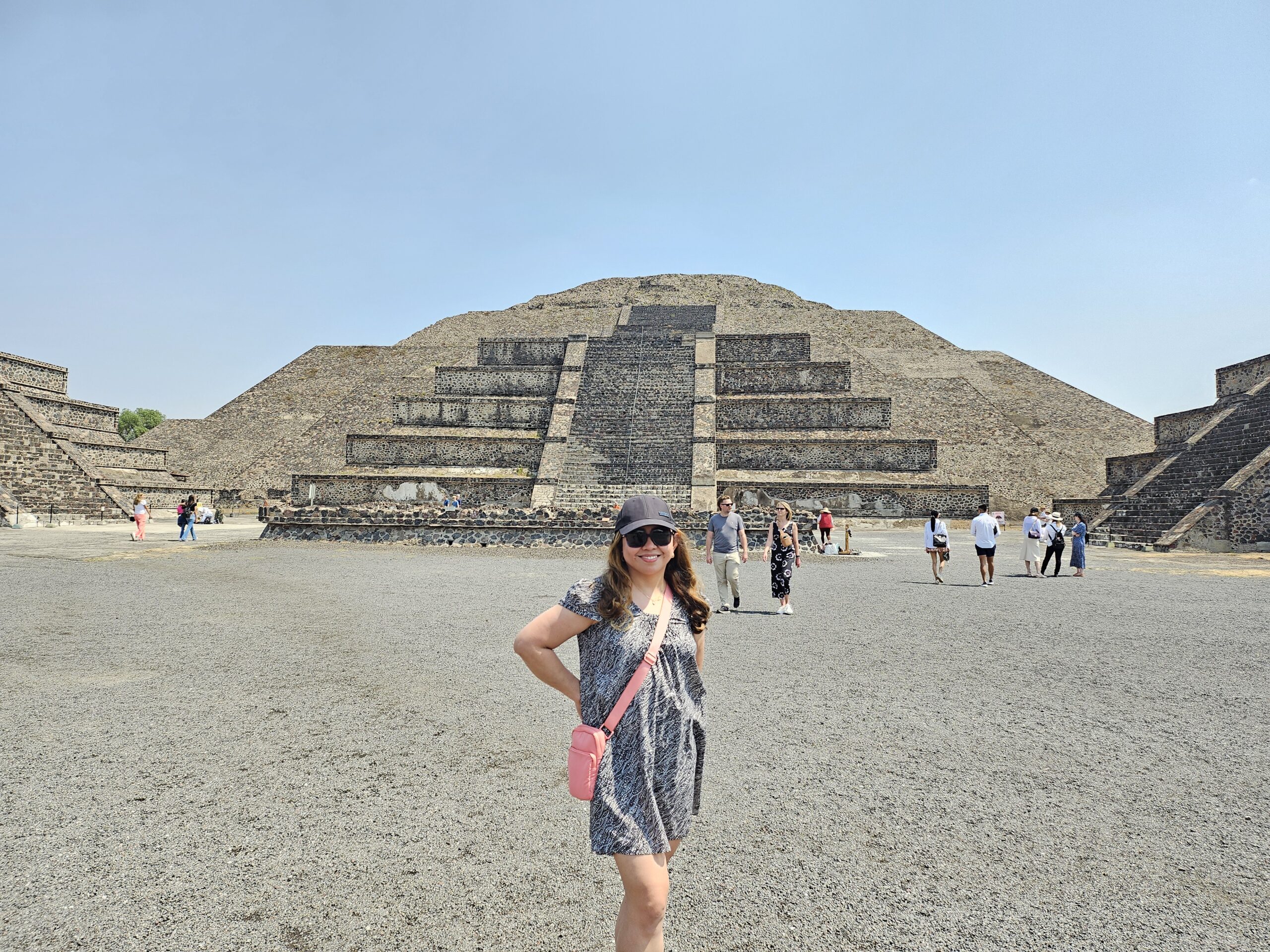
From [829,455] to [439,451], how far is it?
14369mm

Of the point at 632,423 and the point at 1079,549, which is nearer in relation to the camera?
the point at 1079,549

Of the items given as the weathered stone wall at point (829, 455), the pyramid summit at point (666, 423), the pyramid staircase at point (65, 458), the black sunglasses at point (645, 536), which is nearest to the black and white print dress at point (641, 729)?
the black sunglasses at point (645, 536)

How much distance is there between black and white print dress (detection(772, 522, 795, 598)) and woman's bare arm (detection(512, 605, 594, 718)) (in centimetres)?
650

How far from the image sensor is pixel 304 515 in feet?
59.3

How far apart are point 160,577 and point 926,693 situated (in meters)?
10.6

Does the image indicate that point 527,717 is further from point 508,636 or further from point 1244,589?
point 1244,589

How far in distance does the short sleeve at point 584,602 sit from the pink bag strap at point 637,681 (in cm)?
15

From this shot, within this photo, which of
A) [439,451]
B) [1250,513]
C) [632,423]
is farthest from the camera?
[632,423]

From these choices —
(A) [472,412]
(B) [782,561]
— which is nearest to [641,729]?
(B) [782,561]

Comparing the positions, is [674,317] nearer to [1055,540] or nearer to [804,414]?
[804,414]

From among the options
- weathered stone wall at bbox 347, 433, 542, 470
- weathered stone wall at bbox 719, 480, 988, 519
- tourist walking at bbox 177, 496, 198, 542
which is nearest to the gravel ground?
tourist walking at bbox 177, 496, 198, 542

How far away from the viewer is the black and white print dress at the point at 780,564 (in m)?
8.24

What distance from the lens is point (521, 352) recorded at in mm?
34406

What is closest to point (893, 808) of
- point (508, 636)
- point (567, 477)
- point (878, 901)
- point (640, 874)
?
point (878, 901)
